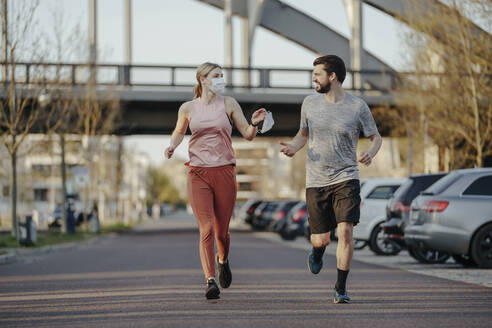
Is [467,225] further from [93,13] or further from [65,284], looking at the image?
[93,13]

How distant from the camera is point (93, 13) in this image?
161 ft

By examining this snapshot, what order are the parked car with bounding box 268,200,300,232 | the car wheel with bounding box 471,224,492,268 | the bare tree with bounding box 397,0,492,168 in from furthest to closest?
the parked car with bounding box 268,200,300,232 < the bare tree with bounding box 397,0,492,168 < the car wheel with bounding box 471,224,492,268

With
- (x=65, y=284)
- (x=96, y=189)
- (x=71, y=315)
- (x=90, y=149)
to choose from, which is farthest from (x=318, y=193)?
(x=96, y=189)

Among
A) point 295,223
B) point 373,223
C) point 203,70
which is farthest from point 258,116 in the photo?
point 295,223

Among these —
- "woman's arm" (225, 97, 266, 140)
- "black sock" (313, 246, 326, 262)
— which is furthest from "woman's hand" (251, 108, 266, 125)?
"black sock" (313, 246, 326, 262)

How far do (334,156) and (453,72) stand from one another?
1849 cm

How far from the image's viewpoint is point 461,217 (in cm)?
1302

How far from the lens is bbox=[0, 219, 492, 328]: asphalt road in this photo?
6.89 meters

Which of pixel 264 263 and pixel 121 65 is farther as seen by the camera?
pixel 121 65

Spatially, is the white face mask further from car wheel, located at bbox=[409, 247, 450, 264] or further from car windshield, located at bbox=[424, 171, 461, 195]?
car wheel, located at bbox=[409, 247, 450, 264]

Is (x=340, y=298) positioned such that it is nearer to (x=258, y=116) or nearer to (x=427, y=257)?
(x=258, y=116)

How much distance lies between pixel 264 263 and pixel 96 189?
2937 cm

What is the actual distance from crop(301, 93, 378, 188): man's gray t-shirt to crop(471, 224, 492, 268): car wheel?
553 cm

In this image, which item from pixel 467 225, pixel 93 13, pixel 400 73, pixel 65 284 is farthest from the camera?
pixel 93 13
